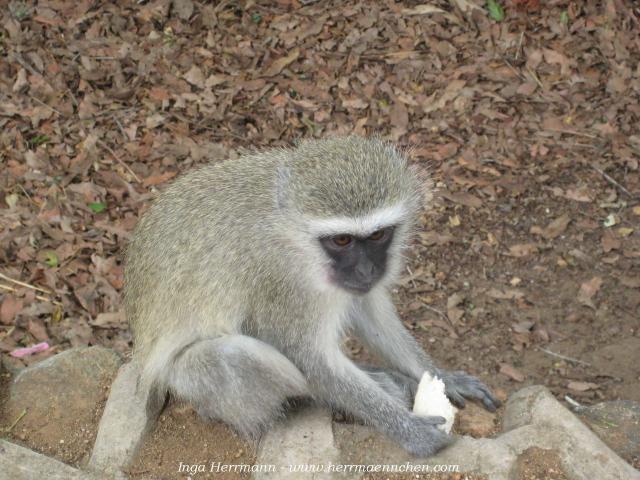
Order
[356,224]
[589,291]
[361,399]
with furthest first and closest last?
[589,291] < [361,399] < [356,224]

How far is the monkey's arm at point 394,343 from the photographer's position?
4.77 m

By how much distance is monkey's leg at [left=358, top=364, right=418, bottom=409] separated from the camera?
4.53 metres

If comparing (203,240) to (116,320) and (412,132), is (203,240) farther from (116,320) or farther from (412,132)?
(412,132)

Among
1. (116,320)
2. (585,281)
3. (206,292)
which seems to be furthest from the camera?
(585,281)

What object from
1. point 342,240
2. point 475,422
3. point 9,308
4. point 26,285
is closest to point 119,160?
point 26,285

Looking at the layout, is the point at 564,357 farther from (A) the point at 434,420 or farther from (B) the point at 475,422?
(A) the point at 434,420

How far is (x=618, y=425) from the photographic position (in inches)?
173

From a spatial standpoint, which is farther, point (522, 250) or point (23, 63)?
point (23, 63)

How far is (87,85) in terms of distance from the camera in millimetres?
8328

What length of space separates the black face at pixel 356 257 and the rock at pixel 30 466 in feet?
5.14

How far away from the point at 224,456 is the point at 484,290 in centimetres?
364

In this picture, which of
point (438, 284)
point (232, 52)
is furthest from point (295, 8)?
point (438, 284)

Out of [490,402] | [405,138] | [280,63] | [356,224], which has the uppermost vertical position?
[356,224]

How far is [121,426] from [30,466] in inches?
19.6
